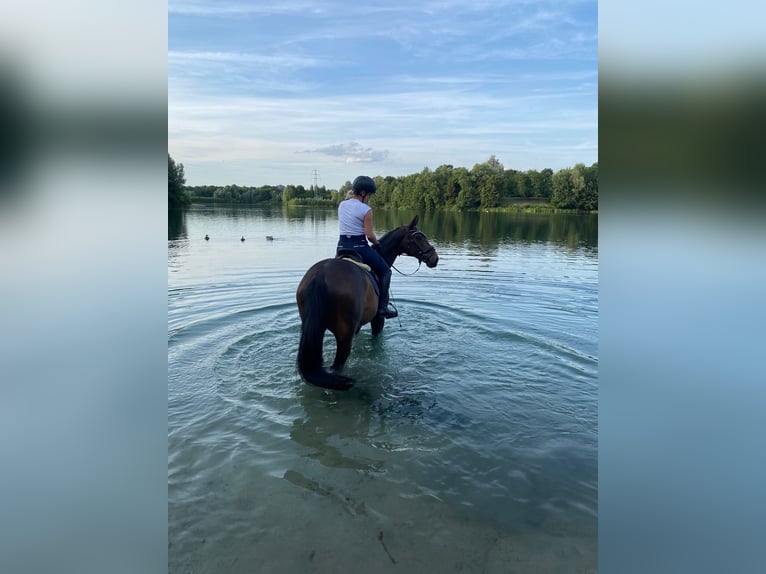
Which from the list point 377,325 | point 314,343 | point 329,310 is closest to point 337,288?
point 329,310

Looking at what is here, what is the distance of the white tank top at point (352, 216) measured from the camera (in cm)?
760

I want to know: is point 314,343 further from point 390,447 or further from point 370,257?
point 370,257

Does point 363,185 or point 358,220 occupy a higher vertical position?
point 363,185

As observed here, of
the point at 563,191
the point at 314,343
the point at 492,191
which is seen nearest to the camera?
the point at 314,343

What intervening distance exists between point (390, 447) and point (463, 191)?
324 ft

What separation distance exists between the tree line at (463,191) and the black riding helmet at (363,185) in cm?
7653

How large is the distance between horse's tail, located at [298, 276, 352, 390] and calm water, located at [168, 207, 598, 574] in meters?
0.32

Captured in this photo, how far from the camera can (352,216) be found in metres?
7.65
